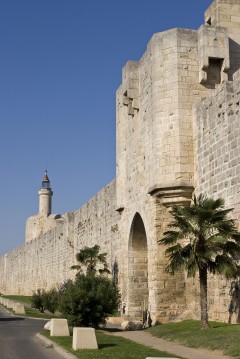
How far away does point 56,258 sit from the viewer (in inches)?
1538

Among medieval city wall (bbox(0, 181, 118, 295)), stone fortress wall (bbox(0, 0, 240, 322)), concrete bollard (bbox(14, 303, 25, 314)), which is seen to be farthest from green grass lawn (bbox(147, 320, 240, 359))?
concrete bollard (bbox(14, 303, 25, 314))

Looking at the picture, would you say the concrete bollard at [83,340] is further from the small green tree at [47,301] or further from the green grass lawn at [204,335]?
the small green tree at [47,301]

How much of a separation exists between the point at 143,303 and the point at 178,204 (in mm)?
5025

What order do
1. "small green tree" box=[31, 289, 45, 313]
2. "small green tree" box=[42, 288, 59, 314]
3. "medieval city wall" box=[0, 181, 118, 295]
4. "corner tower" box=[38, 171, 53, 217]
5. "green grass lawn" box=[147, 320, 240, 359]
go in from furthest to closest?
"corner tower" box=[38, 171, 53, 217] → "medieval city wall" box=[0, 181, 118, 295] → "small green tree" box=[31, 289, 45, 313] → "small green tree" box=[42, 288, 59, 314] → "green grass lawn" box=[147, 320, 240, 359]

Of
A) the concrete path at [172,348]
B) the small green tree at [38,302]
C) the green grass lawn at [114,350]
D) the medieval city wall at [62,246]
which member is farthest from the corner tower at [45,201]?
the green grass lawn at [114,350]

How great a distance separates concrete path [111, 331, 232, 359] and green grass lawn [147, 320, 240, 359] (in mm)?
159

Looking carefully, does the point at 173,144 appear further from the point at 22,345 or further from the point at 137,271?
the point at 22,345

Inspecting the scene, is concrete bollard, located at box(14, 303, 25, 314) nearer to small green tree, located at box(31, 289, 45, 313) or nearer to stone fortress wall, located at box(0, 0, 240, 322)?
small green tree, located at box(31, 289, 45, 313)

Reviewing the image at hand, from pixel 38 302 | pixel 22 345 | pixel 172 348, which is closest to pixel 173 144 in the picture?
pixel 172 348

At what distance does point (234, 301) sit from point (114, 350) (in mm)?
3907

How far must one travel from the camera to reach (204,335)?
1220cm

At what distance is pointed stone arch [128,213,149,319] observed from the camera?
1973 cm

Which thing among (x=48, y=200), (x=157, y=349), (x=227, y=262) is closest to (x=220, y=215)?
(x=227, y=262)

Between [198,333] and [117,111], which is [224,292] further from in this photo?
[117,111]
